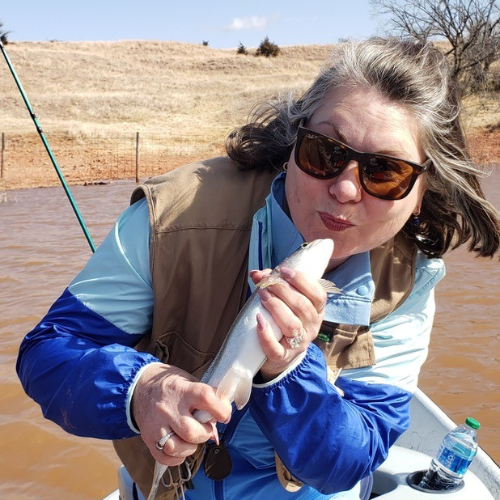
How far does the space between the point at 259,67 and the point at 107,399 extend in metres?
50.7

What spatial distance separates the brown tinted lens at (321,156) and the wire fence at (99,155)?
16.9 m

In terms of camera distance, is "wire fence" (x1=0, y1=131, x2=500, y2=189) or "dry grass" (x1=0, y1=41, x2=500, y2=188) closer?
"wire fence" (x1=0, y1=131, x2=500, y2=189)

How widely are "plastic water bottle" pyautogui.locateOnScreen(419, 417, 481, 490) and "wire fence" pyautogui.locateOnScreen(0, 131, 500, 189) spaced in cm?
1650

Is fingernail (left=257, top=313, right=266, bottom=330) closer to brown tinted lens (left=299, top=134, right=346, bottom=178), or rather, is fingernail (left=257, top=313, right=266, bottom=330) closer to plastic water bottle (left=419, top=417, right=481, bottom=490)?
brown tinted lens (left=299, top=134, right=346, bottom=178)

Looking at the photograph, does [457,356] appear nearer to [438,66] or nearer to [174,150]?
[438,66]

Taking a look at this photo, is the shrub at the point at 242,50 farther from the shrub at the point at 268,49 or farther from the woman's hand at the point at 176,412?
the woman's hand at the point at 176,412

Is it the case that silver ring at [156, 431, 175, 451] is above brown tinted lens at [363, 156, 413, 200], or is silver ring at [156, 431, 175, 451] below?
below

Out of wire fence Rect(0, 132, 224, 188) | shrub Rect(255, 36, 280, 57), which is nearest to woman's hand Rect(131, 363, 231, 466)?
wire fence Rect(0, 132, 224, 188)

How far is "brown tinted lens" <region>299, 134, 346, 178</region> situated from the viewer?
6.79 ft

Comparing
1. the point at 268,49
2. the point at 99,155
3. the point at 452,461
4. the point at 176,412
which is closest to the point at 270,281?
the point at 176,412

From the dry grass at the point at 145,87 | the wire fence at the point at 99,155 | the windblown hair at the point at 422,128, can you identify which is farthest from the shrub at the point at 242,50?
the windblown hair at the point at 422,128

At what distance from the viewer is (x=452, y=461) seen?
9.36ft

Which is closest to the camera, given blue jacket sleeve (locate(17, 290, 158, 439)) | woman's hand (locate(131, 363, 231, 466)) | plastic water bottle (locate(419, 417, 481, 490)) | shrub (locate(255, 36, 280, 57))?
woman's hand (locate(131, 363, 231, 466))

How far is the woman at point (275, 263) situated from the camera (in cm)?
192
